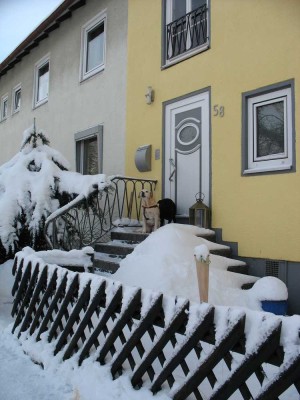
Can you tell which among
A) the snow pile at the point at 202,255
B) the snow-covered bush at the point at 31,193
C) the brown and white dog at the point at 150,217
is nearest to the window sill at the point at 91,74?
the snow-covered bush at the point at 31,193

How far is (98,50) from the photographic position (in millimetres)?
9336

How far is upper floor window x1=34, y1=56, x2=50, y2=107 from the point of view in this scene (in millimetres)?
11648

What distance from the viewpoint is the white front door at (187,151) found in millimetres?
6301

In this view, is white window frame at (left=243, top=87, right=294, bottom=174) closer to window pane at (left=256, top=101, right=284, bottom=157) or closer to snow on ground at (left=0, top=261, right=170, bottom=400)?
window pane at (left=256, top=101, right=284, bottom=157)

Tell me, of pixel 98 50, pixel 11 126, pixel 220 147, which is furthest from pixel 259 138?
pixel 11 126

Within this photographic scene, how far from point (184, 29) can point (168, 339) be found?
20.1 ft

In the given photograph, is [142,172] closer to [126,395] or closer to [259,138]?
[259,138]

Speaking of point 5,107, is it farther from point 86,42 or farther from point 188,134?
point 188,134

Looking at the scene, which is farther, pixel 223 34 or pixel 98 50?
pixel 98 50

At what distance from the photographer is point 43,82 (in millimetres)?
11953

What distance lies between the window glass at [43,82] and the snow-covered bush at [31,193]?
21.4 ft

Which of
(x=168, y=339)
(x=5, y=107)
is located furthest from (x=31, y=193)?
(x=5, y=107)

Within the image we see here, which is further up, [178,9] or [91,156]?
[178,9]

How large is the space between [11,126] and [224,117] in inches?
401
